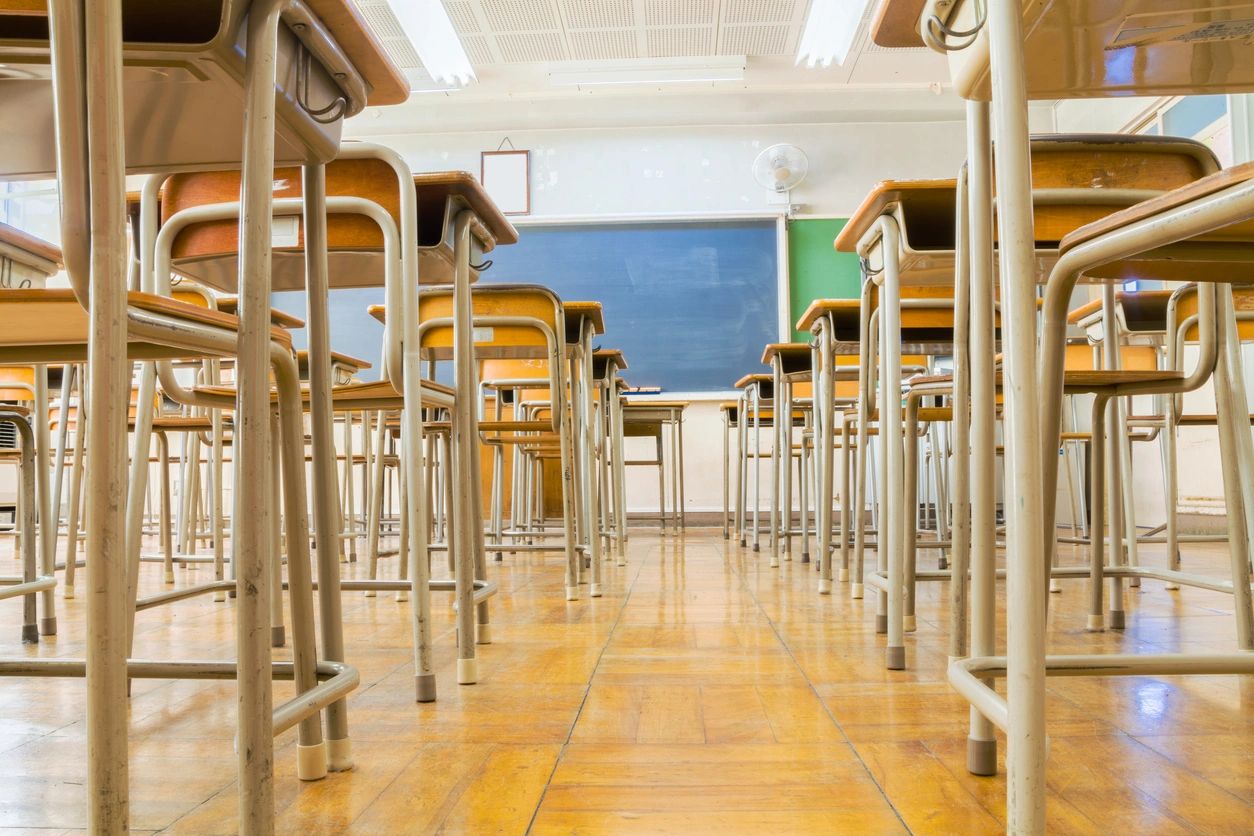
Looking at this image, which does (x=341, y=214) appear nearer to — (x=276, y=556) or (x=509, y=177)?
(x=276, y=556)

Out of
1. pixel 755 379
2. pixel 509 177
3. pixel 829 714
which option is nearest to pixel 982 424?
pixel 829 714

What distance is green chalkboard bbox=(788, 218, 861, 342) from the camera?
256 inches

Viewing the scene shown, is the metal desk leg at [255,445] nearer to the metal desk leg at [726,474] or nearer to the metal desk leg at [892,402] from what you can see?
the metal desk leg at [892,402]

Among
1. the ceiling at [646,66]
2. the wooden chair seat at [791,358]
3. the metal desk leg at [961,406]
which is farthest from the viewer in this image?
the ceiling at [646,66]

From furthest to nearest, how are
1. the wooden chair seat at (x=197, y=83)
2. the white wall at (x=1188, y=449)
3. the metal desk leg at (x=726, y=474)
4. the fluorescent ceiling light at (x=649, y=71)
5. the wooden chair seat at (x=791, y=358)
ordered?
1. the fluorescent ceiling light at (x=649, y=71)
2. the metal desk leg at (x=726, y=474)
3. the white wall at (x=1188, y=449)
4. the wooden chair seat at (x=791, y=358)
5. the wooden chair seat at (x=197, y=83)

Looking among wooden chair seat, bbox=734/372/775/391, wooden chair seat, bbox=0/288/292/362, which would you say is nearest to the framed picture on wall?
wooden chair seat, bbox=734/372/775/391

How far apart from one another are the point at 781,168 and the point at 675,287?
1094 mm

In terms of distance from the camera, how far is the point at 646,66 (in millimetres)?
6219

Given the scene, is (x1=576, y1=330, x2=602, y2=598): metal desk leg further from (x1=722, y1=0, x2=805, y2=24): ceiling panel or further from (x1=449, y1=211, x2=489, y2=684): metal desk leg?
(x1=722, y1=0, x2=805, y2=24): ceiling panel

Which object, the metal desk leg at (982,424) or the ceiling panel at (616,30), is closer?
the metal desk leg at (982,424)

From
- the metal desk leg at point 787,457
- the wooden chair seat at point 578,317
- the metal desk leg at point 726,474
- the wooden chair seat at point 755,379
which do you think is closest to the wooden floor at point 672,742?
the wooden chair seat at point 578,317

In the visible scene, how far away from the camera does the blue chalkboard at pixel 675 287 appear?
6562 mm

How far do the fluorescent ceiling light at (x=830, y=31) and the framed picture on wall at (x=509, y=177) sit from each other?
2.03 metres

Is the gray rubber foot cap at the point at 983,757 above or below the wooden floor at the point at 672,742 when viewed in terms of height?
above
